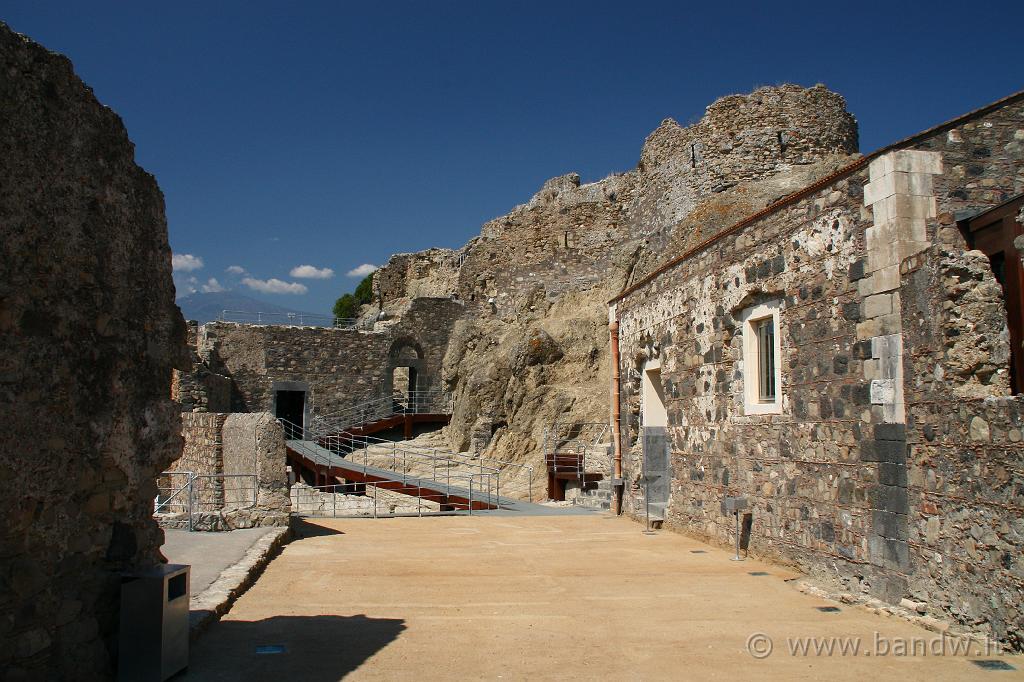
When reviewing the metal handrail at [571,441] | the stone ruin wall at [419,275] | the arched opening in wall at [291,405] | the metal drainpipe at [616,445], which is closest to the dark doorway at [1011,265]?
the metal drainpipe at [616,445]

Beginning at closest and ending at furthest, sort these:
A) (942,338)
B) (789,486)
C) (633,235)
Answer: (942,338) → (789,486) → (633,235)

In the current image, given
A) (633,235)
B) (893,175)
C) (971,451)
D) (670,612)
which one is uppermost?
(633,235)

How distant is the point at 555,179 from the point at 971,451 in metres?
26.2

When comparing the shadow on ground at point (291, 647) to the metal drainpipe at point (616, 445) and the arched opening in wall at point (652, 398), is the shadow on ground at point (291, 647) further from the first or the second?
the metal drainpipe at point (616, 445)

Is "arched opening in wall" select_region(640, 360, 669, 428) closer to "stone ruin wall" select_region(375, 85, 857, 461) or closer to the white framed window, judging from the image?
the white framed window

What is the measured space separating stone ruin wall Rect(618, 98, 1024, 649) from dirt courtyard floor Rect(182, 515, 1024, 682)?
475 millimetres

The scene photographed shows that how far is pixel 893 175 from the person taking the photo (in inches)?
249

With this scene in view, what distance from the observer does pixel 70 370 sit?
4133 mm

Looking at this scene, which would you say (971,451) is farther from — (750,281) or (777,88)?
(777,88)

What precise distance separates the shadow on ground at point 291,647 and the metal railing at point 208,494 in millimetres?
4974

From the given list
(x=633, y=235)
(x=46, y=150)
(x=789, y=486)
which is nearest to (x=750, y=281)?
(x=789, y=486)

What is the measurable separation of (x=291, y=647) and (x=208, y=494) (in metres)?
11.0

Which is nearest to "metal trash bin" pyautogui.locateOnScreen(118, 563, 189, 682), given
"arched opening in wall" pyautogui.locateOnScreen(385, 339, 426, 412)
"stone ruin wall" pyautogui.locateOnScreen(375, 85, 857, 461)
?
"stone ruin wall" pyautogui.locateOnScreen(375, 85, 857, 461)

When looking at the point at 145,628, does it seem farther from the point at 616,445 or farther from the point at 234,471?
the point at 616,445
